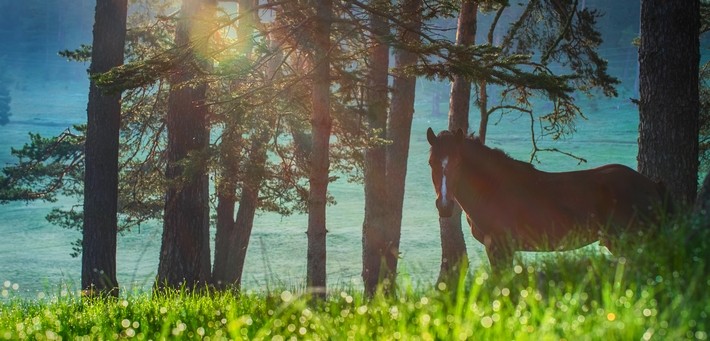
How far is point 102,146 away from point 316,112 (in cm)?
662

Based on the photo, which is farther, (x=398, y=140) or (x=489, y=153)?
(x=398, y=140)

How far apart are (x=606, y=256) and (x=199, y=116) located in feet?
40.1

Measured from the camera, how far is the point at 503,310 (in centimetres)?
569

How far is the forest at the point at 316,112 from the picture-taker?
39.2ft

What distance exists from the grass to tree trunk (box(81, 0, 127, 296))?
9.87 metres

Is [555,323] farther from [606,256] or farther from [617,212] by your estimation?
[617,212]

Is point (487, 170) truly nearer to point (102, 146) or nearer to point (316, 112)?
point (316, 112)

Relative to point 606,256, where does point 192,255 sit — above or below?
below

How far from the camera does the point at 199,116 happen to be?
17578 millimetres

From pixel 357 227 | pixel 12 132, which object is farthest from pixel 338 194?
pixel 12 132

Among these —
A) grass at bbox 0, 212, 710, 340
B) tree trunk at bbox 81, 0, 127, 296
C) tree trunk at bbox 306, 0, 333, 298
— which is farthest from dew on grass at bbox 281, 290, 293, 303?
tree trunk at bbox 81, 0, 127, 296

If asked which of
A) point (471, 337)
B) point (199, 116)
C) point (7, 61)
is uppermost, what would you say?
point (7, 61)

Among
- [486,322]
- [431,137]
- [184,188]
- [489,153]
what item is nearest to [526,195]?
[489,153]

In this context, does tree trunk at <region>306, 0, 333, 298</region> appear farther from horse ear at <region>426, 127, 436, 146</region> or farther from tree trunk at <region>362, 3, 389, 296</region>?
tree trunk at <region>362, 3, 389, 296</region>
